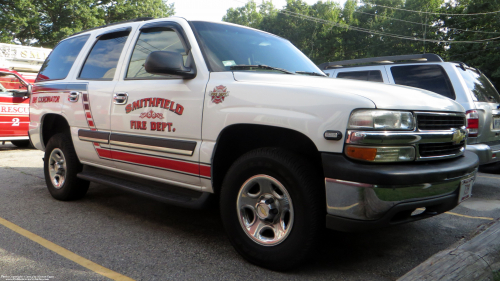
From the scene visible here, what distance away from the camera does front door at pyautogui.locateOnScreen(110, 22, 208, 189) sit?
125 inches

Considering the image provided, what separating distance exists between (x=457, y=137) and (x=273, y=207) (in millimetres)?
1408

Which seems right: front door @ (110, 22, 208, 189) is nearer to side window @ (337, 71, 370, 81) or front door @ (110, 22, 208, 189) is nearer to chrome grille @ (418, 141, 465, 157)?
chrome grille @ (418, 141, 465, 157)

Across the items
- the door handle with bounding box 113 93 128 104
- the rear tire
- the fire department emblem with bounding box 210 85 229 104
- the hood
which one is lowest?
the rear tire

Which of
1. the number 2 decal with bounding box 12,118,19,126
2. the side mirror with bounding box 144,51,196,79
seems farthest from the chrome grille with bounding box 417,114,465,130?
the number 2 decal with bounding box 12,118,19,126

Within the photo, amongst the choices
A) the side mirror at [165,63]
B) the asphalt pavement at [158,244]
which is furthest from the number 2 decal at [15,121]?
the side mirror at [165,63]

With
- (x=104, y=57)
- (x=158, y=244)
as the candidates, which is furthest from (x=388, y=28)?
(x=158, y=244)

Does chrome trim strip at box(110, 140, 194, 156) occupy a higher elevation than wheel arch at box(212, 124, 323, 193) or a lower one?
lower

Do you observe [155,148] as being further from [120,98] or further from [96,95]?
[96,95]

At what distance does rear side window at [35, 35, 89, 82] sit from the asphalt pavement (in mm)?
1518

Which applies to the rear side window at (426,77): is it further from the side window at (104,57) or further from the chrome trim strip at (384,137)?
the side window at (104,57)

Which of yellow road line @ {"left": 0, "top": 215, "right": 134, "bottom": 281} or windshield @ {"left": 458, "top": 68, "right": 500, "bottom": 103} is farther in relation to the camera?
windshield @ {"left": 458, "top": 68, "right": 500, "bottom": 103}

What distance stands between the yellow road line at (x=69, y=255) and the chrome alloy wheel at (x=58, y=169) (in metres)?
0.98

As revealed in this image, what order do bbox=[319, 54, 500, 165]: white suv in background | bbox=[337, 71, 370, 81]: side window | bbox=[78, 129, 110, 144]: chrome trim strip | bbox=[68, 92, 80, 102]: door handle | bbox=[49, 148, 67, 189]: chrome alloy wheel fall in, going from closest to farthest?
bbox=[78, 129, 110, 144]: chrome trim strip
bbox=[68, 92, 80, 102]: door handle
bbox=[49, 148, 67, 189]: chrome alloy wheel
bbox=[319, 54, 500, 165]: white suv in background
bbox=[337, 71, 370, 81]: side window

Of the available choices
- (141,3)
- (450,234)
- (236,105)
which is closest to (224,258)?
(236,105)
